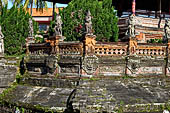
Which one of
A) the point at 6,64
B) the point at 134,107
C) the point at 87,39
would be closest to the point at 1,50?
the point at 6,64

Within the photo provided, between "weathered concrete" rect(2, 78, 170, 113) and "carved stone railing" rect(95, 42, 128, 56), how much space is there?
4.66 ft

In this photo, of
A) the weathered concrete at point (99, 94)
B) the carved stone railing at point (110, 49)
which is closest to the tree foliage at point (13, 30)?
the weathered concrete at point (99, 94)

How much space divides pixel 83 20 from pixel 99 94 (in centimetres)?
734

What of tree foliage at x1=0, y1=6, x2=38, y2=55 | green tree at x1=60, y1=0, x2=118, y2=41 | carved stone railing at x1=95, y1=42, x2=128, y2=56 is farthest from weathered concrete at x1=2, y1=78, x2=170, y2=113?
tree foliage at x1=0, y1=6, x2=38, y2=55

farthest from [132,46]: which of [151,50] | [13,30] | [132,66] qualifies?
[13,30]

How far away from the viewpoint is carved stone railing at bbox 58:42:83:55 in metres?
9.41

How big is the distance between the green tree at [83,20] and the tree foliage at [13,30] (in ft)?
15.8

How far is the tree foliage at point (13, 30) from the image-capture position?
15.3 metres

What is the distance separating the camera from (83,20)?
43.2ft

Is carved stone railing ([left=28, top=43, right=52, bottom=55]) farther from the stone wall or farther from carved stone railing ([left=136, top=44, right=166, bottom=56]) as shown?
carved stone railing ([left=136, top=44, right=166, bottom=56])

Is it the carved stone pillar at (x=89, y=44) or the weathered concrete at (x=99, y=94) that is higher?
the carved stone pillar at (x=89, y=44)

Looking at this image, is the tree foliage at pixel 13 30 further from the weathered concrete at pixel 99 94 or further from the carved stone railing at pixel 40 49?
the weathered concrete at pixel 99 94

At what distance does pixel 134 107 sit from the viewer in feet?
21.9

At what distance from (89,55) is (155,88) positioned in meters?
3.59
